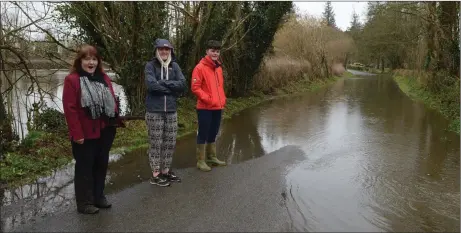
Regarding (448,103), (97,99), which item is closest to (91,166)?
(97,99)

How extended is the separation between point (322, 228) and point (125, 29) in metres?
6.47

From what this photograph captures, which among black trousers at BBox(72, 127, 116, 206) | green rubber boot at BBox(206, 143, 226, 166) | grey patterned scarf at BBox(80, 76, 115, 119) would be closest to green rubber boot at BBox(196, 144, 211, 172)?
green rubber boot at BBox(206, 143, 226, 166)

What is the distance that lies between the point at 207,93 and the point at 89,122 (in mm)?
2154

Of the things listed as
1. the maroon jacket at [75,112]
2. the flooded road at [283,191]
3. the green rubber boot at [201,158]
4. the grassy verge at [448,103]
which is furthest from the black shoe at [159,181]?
the grassy verge at [448,103]

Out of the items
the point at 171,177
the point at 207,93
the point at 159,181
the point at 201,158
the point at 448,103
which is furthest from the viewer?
the point at 448,103

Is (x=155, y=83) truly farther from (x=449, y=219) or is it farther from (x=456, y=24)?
(x=456, y=24)

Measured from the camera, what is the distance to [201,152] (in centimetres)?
613

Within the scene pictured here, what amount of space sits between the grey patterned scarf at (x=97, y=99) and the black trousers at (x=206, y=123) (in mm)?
1878

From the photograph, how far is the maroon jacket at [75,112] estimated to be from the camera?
4.00 m

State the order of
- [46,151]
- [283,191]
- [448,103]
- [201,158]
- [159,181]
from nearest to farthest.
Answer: [283,191]
[159,181]
[201,158]
[46,151]
[448,103]

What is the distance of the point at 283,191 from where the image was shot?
16.8 feet

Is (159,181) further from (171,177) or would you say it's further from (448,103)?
(448,103)

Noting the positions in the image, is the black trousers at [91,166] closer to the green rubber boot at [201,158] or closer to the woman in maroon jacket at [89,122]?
the woman in maroon jacket at [89,122]

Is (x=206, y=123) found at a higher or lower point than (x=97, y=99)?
lower
